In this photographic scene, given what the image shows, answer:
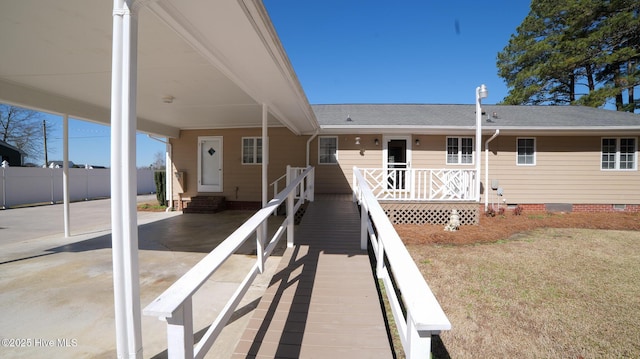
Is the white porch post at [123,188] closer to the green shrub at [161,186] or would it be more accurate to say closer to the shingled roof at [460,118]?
the shingled roof at [460,118]

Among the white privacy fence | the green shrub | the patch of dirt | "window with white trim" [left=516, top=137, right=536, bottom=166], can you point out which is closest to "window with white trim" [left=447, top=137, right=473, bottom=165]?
"window with white trim" [left=516, top=137, right=536, bottom=166]

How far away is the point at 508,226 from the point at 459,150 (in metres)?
2.89

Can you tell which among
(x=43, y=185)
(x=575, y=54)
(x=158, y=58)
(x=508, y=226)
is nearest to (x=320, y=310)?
(x=158, y=58)

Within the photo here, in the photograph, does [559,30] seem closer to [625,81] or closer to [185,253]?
[625,81]

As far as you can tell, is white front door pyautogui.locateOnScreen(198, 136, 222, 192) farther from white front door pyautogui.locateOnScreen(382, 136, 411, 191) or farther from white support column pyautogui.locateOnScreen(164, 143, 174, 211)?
white front door pyautogui.locateOnScreen(382, 136, 411, 191)

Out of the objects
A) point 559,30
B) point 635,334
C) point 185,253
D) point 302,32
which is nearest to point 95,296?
point 185,253

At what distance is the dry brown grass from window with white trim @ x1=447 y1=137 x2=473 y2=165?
3.73 meters

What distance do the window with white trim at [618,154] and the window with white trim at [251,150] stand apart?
11586 millimetres

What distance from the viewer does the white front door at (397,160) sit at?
781 centimetres

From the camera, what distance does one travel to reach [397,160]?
37.0 ft

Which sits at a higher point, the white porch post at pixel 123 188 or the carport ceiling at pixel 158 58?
the carport ceiling at pixel 158 58

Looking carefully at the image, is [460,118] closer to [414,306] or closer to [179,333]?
[414,306]

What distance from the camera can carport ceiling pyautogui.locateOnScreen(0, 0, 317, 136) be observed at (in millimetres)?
2303

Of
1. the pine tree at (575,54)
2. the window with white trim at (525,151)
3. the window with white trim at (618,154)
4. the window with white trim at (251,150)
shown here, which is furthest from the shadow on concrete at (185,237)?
the pine tree at (575,54)
